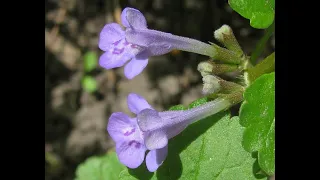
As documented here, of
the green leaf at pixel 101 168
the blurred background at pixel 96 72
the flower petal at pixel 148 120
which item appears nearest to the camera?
the flower petal at pixel 148 120

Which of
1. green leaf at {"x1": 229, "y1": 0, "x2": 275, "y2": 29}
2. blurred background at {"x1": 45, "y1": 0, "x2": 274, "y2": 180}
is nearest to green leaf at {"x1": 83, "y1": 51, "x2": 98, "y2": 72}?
blurred background at {"x1": 45, "y1": 0, "x2": 274, "y2": 180}

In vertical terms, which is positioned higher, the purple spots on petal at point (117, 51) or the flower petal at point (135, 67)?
the purple spots on petal at point (117, 51)

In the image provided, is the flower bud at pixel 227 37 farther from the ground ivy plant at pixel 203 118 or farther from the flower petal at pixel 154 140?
the flower petal at pixel 154 140

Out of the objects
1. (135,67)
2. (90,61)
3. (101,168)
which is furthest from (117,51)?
(90,61)

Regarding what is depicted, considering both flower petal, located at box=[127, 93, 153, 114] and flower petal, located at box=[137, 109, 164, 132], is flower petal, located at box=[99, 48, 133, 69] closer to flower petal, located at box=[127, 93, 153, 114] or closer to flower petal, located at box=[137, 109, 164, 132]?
flower petal, located at box=[127, 93, 153, 114]

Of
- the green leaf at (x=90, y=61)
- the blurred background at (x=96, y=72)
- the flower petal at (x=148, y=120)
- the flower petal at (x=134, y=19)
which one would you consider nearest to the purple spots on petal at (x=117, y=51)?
the flower petal at (x=134, y=19)

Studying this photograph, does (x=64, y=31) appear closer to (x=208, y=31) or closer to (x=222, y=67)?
(x=208, y=31)
